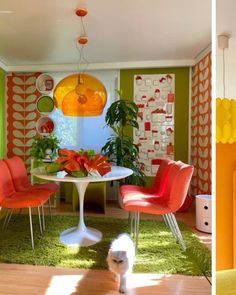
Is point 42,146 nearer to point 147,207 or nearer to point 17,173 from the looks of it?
point 17,173

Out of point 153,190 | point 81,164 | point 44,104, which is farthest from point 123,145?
point 44,104

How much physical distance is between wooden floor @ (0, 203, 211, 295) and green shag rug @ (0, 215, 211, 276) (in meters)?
0.07

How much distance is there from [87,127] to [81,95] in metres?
1.90

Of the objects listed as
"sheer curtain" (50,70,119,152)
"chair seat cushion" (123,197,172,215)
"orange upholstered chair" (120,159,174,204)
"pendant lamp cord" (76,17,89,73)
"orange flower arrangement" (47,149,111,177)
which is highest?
"pendant lamp cord" (76,17,89,73)

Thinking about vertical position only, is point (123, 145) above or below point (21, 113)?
below

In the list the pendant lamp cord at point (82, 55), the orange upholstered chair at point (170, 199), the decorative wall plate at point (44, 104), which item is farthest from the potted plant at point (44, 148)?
the orange upholstered chair at point (170, 199)

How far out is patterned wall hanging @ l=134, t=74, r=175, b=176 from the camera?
4.08m

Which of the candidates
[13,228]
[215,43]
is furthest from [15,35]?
[215,43]

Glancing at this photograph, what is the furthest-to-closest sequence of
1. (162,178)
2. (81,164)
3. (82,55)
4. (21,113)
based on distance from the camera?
(21,113) < (82,55) < (162,178) < (81,164)

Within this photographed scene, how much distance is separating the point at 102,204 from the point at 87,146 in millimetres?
1059

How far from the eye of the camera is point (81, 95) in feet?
7.84

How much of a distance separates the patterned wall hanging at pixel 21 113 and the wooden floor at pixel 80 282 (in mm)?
2597

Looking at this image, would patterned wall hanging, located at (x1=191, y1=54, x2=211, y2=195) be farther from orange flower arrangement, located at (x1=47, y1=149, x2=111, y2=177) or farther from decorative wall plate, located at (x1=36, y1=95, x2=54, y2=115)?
decorative wall plate, located at (x1=36, y1=95, x2=54, y2=115)

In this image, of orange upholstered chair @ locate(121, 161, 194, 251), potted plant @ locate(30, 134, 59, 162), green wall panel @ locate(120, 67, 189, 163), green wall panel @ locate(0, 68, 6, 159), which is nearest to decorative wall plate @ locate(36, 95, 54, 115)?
green wall panel @ locate(0, 68, 6, 159)
